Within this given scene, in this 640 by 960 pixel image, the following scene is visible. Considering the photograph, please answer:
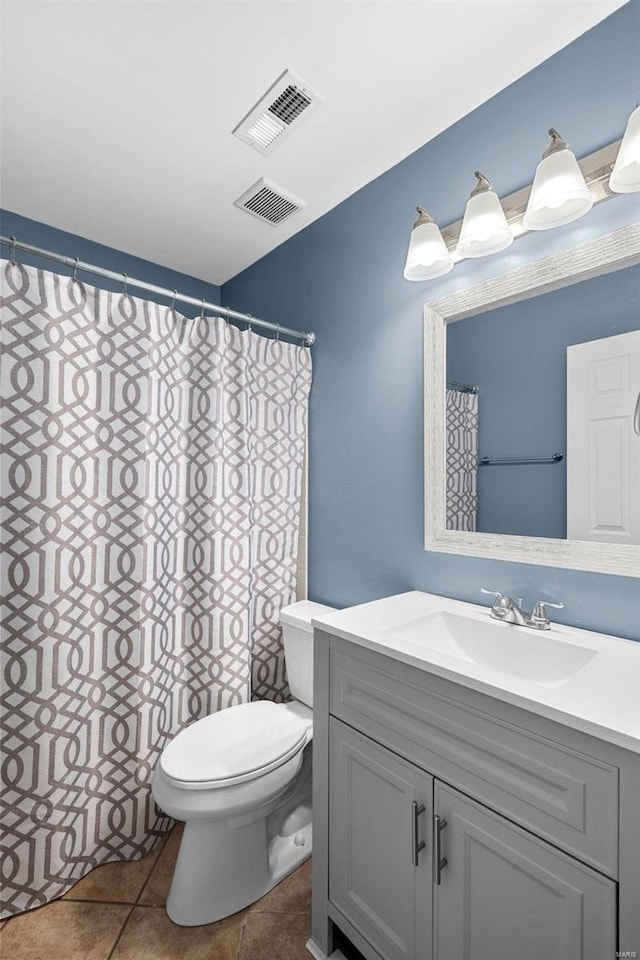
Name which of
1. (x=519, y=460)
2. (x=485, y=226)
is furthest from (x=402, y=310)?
(x=519, y=460)

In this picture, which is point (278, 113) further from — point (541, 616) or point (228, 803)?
point (228, 803)

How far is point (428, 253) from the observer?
4.46 ft

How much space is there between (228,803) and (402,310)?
165cm

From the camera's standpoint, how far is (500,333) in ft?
4.41

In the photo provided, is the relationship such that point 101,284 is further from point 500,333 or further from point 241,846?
point 241,846

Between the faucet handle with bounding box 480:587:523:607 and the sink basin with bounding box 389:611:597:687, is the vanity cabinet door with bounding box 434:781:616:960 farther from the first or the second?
the faucet handle with bounding box 480:587:523:607

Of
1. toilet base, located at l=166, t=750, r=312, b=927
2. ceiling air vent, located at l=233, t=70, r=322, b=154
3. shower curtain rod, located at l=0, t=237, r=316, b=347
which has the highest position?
ceiling air vent, located at l=233, t=70, r=322, b=154

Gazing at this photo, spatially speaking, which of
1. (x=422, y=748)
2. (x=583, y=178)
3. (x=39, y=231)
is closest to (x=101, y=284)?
(x=39, y=231)

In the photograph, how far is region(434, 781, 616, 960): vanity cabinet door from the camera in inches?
28.5

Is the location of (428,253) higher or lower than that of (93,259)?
lower

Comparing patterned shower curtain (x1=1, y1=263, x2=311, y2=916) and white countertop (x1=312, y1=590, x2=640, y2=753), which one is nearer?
white countertop (x1=312, y1=590, x2=640, y2=753)

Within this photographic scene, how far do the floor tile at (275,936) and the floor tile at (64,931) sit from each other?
38 cm

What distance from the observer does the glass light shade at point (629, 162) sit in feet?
3.21

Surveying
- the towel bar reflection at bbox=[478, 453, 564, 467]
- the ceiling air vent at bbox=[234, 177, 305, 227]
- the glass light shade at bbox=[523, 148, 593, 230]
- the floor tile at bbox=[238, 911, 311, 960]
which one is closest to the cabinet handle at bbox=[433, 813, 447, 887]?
the floor tile at bbox=[238, 911, 311, 960]
